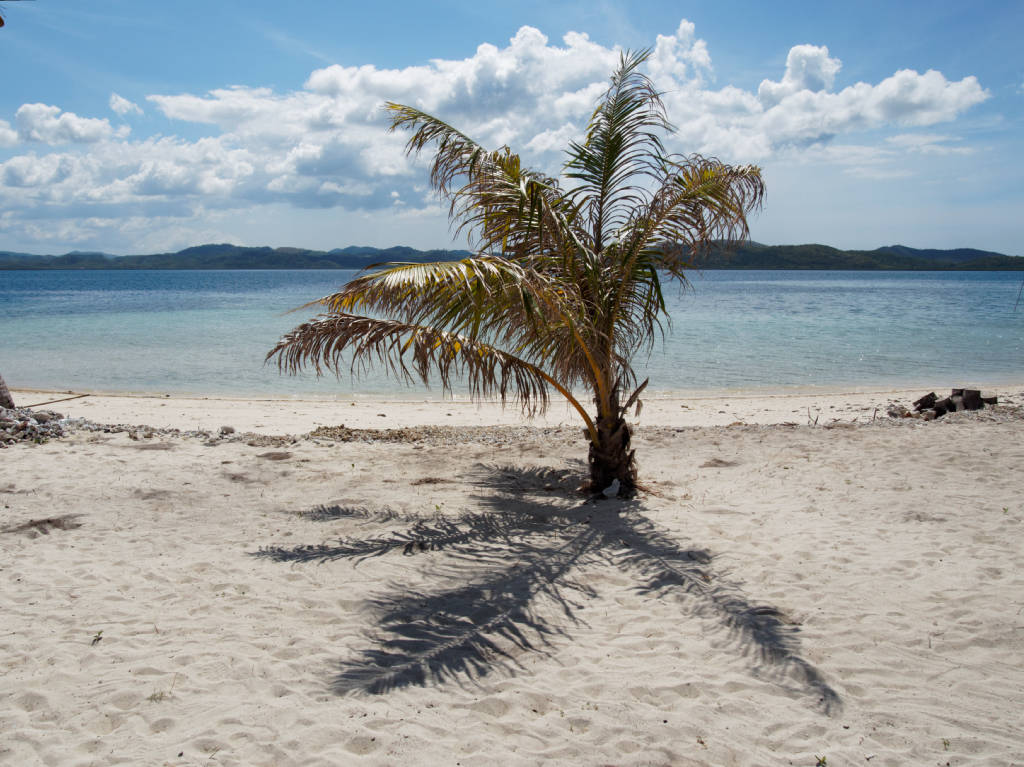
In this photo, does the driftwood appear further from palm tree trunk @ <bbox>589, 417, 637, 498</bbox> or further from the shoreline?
palm tree trunk @ <bbox>589, 417, 637, 498</bbox>

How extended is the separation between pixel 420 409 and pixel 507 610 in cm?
889

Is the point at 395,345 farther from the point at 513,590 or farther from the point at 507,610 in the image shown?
the point at 507,610

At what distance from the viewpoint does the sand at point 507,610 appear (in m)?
2.87

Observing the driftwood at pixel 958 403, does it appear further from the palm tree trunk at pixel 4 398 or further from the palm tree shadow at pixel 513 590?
the palm tree trunk at pixel 4 398

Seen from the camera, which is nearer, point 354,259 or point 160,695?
point 160,695

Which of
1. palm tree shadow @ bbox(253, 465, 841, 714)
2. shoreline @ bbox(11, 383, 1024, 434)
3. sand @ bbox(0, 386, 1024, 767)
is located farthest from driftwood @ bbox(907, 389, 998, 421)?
palm tree shadow @ bbox(253, 465, 841, 714)

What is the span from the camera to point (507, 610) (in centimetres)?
398

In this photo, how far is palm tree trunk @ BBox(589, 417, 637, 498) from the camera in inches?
246

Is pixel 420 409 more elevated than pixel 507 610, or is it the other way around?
pixel 420 409

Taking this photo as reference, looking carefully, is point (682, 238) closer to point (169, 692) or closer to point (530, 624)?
A: point (530, 624)

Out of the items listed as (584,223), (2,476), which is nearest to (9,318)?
(2,476)

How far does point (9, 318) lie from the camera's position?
32750mm

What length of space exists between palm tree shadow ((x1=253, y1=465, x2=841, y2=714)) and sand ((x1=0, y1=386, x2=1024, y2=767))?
23 mm

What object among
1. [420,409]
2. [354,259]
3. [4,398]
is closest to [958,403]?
[420,409]
